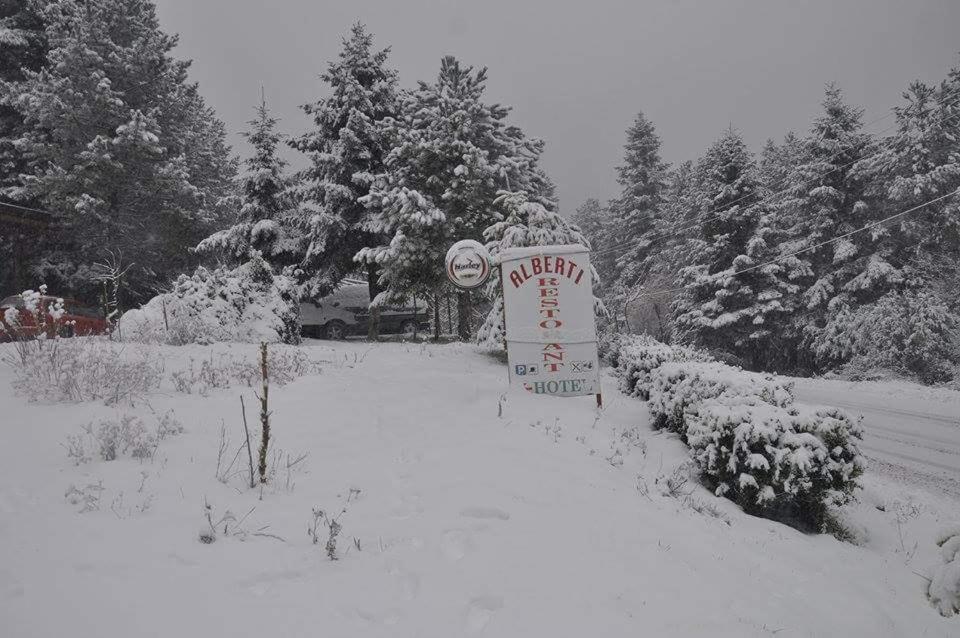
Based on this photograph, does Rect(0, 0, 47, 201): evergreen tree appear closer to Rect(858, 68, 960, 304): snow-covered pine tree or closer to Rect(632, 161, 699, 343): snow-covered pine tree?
Rect(632, 161, 699, 343): snow-covered pine tree

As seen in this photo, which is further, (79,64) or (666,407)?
(79,64)

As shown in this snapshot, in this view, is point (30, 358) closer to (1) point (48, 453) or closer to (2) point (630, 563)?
(1) point (48, 453)

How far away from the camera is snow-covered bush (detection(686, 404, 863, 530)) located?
4.81 metres

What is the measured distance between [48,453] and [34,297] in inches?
163

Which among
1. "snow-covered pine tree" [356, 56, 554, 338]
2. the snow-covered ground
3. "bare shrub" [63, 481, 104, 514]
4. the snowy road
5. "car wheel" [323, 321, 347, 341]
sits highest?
"snow-covered pine tree" [356, 56, 554, 338]

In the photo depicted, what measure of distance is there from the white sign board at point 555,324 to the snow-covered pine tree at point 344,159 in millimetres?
9845

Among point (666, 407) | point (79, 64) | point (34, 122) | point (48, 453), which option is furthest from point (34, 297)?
point (34, 122)

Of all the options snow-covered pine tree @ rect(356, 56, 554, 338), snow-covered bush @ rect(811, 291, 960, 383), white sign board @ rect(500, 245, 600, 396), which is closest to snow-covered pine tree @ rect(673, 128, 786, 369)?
snow-covered bush @ rect(811, 291, 960, 383)

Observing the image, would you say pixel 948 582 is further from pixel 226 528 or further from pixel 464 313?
pixel 464 313

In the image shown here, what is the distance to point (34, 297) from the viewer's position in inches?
261

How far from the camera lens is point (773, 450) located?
4805mm

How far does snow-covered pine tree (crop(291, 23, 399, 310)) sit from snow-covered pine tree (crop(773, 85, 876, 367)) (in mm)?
17067

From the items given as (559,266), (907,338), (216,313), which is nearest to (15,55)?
(216,313)

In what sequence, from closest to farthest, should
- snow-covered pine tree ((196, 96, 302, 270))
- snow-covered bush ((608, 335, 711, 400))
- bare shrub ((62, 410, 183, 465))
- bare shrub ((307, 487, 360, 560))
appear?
bare shrub ((307, 487, 360, 560)) → bare shrub ((62, 410, 183, 465)) → snow-covered bush ((608, 335, 711, 400)) → snow-covered pine tree ((196, 96, 302, 270))
